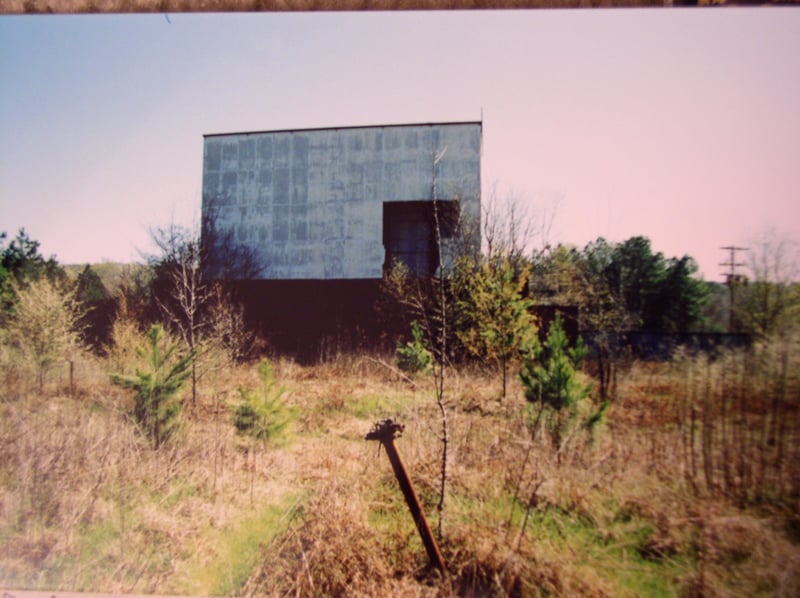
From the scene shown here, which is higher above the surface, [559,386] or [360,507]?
[559,386]

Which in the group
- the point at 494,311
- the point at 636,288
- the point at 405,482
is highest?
the point at 636,288

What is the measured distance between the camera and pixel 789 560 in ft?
8.07

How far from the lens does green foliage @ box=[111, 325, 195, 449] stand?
356 cm

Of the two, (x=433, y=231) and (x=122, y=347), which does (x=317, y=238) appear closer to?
(x=433, y=231)

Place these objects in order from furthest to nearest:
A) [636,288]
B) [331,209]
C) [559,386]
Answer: [331,209] → [559,386] → [636,288]

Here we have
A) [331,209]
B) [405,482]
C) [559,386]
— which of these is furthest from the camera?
[331,209]

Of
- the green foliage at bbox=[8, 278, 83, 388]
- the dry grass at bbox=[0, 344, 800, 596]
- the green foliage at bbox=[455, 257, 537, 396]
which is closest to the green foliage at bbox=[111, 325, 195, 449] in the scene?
the dry grass at bbox=[0, 344, 800, 596]

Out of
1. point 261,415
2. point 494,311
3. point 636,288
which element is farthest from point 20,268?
point 636,288

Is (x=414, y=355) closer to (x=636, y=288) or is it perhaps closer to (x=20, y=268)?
(x=636, y=288)

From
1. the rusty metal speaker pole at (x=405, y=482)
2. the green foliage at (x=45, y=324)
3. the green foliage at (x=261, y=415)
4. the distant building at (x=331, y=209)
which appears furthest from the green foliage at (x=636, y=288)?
the green foliage at (x=45, y=324)

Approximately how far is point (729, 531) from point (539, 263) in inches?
118

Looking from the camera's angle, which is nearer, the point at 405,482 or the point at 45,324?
the point at 405,482

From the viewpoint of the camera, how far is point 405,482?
251 centimetres

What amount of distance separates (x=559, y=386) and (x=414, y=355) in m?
1.41
